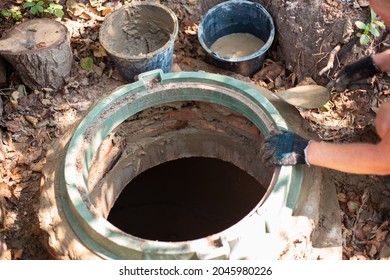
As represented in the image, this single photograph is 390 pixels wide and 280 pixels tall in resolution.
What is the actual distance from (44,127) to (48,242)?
1.22m

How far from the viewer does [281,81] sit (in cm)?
377

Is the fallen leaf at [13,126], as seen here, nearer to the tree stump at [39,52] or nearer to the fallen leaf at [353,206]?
the tree stump at [39,52]

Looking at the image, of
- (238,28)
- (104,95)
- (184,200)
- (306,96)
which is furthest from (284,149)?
(238,28)

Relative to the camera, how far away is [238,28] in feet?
13.4

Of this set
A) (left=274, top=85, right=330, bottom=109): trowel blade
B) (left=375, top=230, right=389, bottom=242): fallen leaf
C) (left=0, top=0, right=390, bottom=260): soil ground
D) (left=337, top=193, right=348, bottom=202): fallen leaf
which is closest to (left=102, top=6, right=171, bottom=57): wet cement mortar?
(left=0, top=0, right=390, bottom=260): soil ground

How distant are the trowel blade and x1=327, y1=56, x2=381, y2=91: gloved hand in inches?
4.1

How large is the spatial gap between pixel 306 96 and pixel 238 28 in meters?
1.18

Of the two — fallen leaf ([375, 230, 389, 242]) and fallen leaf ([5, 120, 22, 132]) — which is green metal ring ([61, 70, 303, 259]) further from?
fallen leaf ([5, 120, 22, 132])

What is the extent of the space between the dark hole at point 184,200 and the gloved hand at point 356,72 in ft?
3.18

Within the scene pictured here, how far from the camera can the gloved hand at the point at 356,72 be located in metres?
3.12

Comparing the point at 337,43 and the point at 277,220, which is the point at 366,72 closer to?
the point at 337,43

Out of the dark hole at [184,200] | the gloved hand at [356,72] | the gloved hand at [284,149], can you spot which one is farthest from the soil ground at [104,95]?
the dark hole at [184,200]

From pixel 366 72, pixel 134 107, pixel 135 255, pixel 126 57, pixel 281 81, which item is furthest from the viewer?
pixel 281 81

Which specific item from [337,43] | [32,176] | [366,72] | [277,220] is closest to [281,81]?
[337,43]
